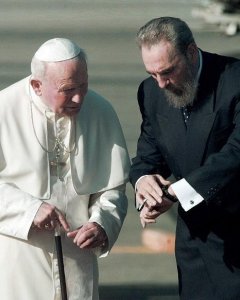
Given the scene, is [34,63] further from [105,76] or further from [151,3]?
[151,3]

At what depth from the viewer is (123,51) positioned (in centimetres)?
1394

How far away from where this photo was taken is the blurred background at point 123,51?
795 centimetres

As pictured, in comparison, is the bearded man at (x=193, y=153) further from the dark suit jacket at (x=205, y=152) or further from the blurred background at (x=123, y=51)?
the blurred background at (x=123, y=51)

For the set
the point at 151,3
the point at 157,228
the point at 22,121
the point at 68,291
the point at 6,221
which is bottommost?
the point at 151,3

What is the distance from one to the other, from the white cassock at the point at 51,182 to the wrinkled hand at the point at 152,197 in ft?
0.74

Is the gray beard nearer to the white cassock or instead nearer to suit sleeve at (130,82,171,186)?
suit sleeve at (130,82,171,186)

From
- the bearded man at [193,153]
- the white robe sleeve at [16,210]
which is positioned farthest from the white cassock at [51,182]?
the bearded man at [193,153]

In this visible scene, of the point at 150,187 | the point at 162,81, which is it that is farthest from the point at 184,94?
the point at 150,187

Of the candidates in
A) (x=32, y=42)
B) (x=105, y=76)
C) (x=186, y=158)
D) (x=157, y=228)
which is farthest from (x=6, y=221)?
(x=32, y=42)

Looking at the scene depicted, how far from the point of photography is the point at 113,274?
7949 millimetres

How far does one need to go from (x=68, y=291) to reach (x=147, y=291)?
7.34 feet

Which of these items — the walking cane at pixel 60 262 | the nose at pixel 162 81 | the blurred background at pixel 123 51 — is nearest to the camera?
the nose at pixel 162 81

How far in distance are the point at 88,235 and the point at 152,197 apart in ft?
1.13

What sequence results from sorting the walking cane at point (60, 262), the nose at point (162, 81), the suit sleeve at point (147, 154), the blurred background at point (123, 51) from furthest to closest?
the blurred background at point (123, 51)
the suit sleeve at point (147, 154)
the walking cane at point (60, 262)
the nose at point (162, 81)
